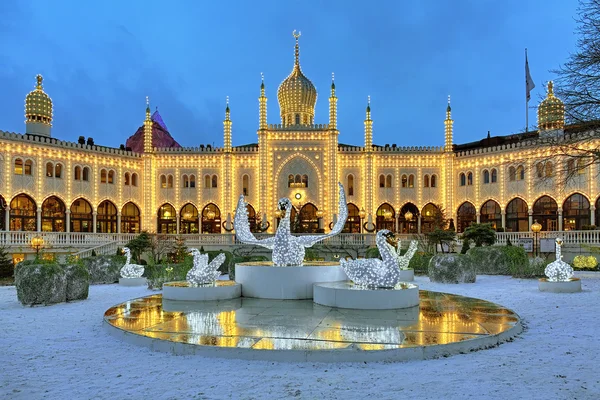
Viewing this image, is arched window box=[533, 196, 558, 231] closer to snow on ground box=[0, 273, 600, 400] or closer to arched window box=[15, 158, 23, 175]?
snow on ground box=[0, 273, 600, 400]

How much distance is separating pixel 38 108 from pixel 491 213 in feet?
124

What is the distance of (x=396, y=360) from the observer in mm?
8133

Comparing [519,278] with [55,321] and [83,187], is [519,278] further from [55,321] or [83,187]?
[83,187]

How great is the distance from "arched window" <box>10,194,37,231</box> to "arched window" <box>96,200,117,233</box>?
5.21m

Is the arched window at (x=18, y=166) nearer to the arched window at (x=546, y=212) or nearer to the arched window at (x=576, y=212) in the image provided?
the arched window at (x=546, y=212)

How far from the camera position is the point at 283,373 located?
24.6 ft

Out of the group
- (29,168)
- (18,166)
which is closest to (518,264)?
(29,168)

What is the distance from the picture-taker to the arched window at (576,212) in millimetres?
39031

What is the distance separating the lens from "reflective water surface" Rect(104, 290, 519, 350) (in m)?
8.85

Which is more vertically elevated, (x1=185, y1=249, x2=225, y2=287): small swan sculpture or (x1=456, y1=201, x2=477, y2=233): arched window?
(x1=456, y1=201, x2=477, y2=233): arched window

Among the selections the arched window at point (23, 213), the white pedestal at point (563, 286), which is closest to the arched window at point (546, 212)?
the white pedestal at point (563, 286)

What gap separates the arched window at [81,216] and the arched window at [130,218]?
112 inches

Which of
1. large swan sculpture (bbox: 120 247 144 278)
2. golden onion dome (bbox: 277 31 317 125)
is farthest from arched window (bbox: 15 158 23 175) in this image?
large swan sculpture (bbox: 120 247 144 278)

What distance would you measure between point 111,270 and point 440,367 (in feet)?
56.5
